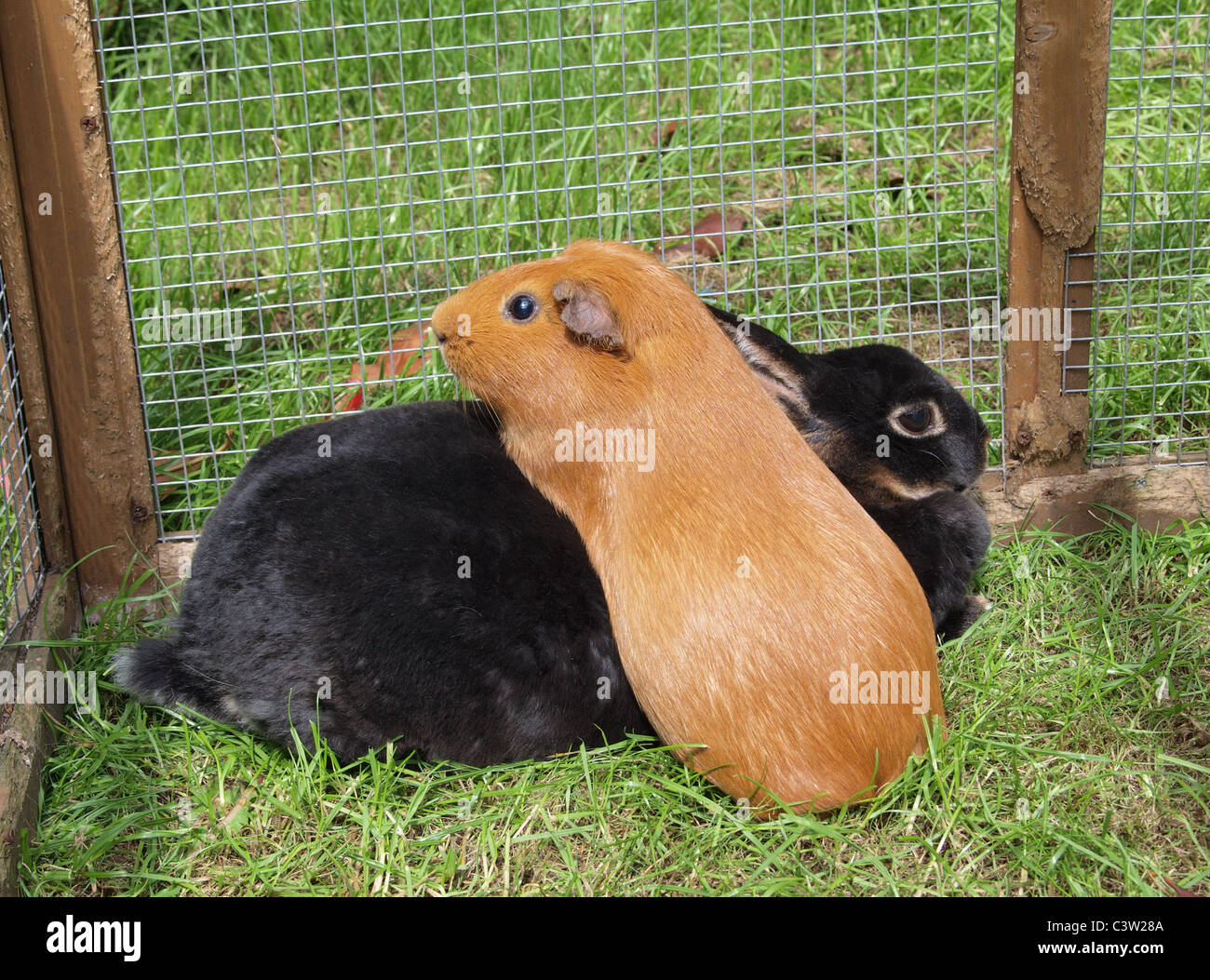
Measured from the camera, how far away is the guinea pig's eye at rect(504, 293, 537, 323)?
320cm

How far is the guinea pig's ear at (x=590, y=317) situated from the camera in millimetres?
3090

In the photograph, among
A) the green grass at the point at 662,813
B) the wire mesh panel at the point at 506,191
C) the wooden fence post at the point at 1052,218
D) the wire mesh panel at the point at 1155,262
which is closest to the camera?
the green grass at the point at 662,813

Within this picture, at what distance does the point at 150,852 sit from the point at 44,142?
6.86 feet

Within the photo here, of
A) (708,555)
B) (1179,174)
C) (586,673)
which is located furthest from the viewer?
(1179,174)

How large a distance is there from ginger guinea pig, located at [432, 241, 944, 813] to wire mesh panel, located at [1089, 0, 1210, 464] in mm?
1594

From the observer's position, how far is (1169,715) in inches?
130

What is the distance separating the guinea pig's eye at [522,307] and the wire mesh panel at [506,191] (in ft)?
3.03

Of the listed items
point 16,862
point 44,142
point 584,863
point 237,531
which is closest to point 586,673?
point 584,863

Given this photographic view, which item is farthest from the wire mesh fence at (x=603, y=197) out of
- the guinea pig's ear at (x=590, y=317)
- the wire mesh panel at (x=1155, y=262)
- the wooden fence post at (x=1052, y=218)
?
the guinea pig's ear at (x=590, y=317)

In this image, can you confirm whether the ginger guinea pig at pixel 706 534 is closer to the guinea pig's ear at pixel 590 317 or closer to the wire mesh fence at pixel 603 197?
the guinea pig's ear at pixel 590 317

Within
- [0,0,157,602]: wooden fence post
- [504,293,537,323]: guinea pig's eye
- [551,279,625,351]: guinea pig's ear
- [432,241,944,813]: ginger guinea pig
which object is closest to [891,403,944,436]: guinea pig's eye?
[432,241,944,813]: ginger guinea pig

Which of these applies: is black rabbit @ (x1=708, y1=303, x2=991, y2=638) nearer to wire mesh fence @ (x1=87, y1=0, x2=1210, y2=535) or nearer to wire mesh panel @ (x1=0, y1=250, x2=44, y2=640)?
wire mesh fence @ (x1=87, y1=0, x2=1210, y2=535)

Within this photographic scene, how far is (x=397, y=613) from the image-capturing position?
10.00 ft

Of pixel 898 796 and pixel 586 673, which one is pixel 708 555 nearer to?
pixel 586 673
